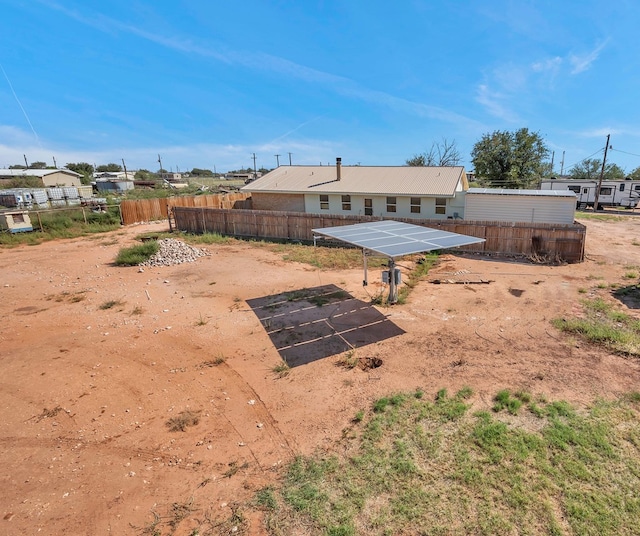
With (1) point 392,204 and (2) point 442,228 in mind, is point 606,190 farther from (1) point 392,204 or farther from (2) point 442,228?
(2) point 442,228

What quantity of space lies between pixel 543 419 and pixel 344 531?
3.82 metres

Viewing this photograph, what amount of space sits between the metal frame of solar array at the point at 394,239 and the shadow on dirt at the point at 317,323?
1.51m

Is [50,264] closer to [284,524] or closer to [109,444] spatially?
[109,444]

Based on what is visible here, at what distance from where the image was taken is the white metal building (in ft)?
59.9

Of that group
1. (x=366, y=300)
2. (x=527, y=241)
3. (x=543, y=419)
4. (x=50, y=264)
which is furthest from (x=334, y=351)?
(x=50, y=264)

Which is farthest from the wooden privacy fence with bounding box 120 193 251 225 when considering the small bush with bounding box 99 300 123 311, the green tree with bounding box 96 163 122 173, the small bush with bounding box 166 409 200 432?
the green tree with bounding box 96 163 122 173

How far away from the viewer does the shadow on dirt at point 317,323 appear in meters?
8.34

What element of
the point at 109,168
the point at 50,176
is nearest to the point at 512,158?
the point at 50,176

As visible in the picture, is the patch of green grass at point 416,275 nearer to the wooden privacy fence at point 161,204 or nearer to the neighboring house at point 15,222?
the wooden privacy fence at point 161,204

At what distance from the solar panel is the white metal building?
28.5 ft

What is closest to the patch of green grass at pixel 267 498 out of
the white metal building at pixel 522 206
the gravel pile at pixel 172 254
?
the gravel pile at pixel 172 254

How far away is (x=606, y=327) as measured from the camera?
8617mm

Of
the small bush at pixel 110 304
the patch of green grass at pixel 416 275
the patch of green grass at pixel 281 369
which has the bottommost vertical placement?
the patch of green grass at pixel 281 369

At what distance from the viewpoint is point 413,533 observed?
152 inches
